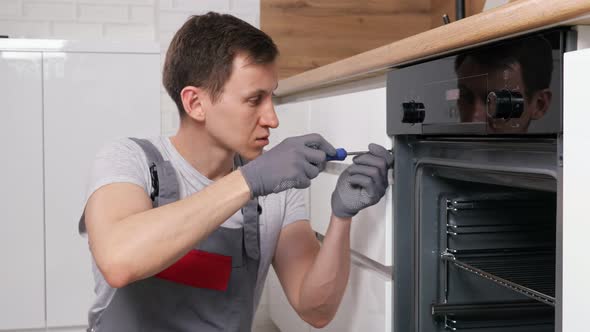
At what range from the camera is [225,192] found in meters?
1.29

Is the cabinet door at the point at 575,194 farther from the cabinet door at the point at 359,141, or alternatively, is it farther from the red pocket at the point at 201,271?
the red pocket at the point at 201,271

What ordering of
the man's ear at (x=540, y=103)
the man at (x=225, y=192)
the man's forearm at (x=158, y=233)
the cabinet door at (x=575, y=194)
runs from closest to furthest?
1. the cabinet door at (x=575, y=194)
2. the man's ear at (x=540, y=103)
3. the man's forearm at (x=158, y=233)
4. the man at (x=225, y=192)

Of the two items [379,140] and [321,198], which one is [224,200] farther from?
[321,198]

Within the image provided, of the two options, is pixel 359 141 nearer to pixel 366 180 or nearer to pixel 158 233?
pixel 366 180

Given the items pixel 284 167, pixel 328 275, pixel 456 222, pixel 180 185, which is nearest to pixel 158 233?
pixel 284 167

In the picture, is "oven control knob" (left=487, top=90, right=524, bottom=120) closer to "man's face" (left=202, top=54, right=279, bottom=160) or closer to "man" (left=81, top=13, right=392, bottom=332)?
"man" (left=81, top=13, right=392, bottom=332)

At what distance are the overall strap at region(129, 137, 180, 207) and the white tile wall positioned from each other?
156 cm

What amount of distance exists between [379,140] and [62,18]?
218cm

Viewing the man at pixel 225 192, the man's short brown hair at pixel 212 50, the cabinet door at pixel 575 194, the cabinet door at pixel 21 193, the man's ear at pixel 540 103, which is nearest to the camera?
the cabinet door at pixel 575 194

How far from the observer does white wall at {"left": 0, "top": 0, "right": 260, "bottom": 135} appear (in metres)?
3.13

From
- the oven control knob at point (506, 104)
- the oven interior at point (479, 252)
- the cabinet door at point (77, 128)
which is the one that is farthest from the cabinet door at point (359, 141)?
the cabinet door at point (77, 128)

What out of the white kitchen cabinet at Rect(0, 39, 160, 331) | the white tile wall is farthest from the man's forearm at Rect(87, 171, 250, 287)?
the white tile wall

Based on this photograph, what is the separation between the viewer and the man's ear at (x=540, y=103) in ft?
3.20

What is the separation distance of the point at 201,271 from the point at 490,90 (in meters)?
0.76
